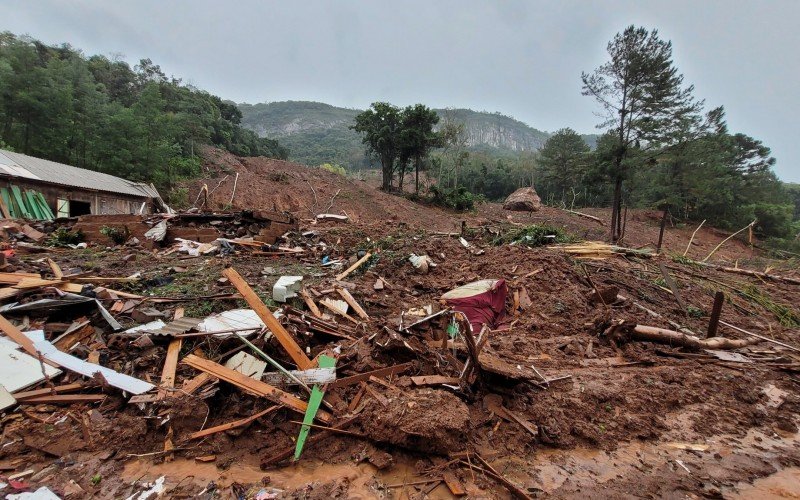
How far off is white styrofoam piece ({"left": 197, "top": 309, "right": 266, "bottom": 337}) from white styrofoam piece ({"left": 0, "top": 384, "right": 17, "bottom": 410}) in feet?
4.97

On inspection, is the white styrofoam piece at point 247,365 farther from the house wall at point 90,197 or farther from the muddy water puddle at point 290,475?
the house wall at point 90,197

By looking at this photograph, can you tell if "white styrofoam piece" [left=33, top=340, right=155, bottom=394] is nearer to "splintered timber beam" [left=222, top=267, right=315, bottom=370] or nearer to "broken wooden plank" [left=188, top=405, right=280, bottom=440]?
"broken wooden plank" [left=188, top=405, right=280, bottom=440]

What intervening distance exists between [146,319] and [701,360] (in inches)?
313

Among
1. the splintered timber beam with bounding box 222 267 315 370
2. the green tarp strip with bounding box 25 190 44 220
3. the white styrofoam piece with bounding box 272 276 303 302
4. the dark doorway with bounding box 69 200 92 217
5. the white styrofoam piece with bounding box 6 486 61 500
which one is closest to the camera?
the white styrofoam piece with bounding box 6 486 61 500

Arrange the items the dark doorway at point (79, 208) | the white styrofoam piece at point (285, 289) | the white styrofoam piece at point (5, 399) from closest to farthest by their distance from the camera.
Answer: the white styrofoam piece at point (5, 399)
the white styrofoam piece at point (285, 289)
the dark doorway at point (79, 208)

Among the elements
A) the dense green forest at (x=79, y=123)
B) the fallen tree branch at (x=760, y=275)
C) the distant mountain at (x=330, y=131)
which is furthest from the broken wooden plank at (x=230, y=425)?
the distant mountain at (x=330, y=131)

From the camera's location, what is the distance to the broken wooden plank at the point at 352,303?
5.32 meters

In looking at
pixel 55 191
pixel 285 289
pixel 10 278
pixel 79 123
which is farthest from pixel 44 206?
pixel 285 289

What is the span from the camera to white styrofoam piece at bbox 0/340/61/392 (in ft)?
10.1

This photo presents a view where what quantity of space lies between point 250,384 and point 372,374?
48.0 inches

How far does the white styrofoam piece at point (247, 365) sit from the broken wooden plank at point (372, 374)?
813 millimetres

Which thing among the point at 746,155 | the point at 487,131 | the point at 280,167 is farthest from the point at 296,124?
the point at 746,155

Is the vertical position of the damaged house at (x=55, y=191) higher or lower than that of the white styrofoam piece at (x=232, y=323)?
higher

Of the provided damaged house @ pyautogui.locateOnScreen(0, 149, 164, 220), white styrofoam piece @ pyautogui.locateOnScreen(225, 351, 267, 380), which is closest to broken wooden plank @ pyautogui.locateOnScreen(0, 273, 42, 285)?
white styrofoam piece @ pyautogui.locateOnScreen(225, 351, 267, 380)
